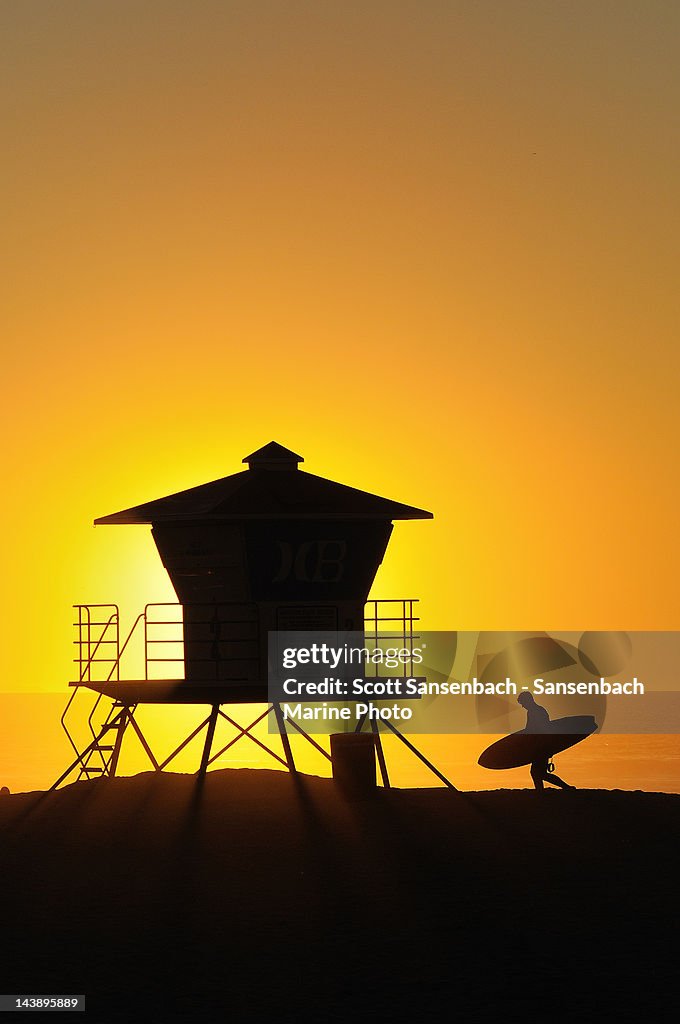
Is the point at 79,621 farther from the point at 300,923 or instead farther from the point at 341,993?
the point at 341,993

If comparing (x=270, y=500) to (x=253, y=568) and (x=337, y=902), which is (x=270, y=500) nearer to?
(x=253, y=568)

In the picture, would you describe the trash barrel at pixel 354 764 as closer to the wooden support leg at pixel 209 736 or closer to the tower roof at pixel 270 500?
the wooden support leg at pixel 209 736

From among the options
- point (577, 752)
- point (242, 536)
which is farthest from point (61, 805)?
point (577, 752)

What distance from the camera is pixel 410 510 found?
3109cm

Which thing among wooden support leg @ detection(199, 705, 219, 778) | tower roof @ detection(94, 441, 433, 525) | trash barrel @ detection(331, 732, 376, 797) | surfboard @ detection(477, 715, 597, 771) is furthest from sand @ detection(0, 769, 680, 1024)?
tower roof @ detection(94, 441, 433, 525)

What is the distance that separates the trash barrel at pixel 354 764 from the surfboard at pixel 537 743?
10.4 ft

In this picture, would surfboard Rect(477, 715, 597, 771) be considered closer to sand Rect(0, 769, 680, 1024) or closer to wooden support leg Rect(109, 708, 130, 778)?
sand Rect(0, 769, 680, 1024)

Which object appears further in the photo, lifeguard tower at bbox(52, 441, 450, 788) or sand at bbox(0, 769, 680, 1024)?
lifeguard tower at bbox(52, 441, 450, 788)

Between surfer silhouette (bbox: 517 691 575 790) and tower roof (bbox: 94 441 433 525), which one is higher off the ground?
tower roof (bbox: 94 441 433 525)

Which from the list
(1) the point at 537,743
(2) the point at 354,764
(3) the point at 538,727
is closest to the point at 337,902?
(2) the point at 354,764

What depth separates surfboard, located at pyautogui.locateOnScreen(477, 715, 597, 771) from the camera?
3297cm

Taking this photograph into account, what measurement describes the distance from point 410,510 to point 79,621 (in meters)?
8.11

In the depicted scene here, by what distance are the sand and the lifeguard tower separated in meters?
2.64

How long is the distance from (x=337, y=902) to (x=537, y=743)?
41.2 feet
